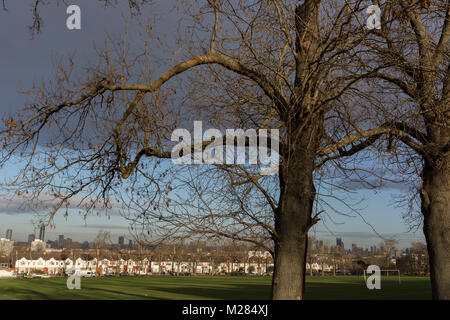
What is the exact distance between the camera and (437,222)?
26.1 feet

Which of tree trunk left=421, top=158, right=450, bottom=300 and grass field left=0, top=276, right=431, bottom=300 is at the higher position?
tree trunk left=421, top=158, right=450, bottom=300

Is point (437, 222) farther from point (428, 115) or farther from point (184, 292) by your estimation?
point (184, 292)

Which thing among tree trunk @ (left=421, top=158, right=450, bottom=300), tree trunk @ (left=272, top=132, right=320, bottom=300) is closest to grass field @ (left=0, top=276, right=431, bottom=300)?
tree trunk @ (left=421, top=158, right=450, bottom=300)

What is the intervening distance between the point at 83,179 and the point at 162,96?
169 centimetres

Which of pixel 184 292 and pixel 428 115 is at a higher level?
pixel 428 115

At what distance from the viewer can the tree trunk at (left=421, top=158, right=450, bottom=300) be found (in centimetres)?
784

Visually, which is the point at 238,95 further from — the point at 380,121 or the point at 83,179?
the point at 83,179

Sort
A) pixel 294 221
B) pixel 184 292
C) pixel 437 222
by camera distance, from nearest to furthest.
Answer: pixel 294 221
pixel 437 222
pixel 184 292

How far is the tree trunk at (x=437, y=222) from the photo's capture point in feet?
25.7

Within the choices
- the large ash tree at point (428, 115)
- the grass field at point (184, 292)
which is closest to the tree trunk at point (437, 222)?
the large ash tree at point (428, 115)

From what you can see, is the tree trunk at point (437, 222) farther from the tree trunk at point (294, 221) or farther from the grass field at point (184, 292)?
the grass field at point (184, 292)

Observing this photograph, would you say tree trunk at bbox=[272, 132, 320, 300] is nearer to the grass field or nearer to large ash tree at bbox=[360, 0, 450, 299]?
large ash tree at bbox=[360, 0, 450, 299]

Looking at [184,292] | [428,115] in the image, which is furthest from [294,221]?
[184,292]
